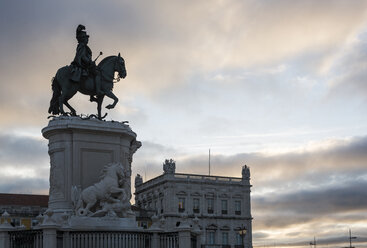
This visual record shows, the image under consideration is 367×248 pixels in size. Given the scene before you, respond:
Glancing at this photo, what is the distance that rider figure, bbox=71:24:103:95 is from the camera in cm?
2766

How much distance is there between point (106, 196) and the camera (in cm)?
2525

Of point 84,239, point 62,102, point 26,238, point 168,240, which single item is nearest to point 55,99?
point 62,102

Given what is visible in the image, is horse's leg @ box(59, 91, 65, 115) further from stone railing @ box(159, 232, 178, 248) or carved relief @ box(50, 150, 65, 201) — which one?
stone railing @ box(159, 232, 178, 248)

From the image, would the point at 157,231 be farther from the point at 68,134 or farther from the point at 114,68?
the point at 114,68

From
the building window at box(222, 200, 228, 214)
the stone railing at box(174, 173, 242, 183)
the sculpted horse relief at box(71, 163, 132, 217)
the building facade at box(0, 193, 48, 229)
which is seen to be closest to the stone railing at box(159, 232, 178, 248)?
the sculpted horse relief at box(71, 163, 132, 217)

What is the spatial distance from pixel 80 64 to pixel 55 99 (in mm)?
1751

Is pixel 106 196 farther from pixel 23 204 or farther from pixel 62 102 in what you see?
pixel 23 204

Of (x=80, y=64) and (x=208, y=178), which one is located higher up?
(x=208, y=178)

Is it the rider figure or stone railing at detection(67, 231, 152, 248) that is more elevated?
the rider figure

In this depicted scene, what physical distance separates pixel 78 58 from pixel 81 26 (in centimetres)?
133

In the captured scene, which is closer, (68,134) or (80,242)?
(80,242)

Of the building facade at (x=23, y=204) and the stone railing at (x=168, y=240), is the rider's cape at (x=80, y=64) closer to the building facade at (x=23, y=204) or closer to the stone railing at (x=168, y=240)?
the stone railing at (x=168, y=240)

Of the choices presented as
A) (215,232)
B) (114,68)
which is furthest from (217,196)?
(114,68)

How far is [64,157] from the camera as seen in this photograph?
26422mm
